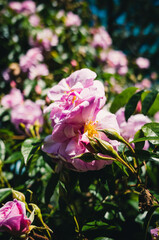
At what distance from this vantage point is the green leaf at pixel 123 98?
2.82 ft

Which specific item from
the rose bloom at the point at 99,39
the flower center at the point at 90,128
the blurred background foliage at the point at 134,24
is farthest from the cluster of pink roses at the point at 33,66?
→ the blurred background foliage at the point at 134,24

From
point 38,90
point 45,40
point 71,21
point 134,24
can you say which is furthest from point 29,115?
point 134,24

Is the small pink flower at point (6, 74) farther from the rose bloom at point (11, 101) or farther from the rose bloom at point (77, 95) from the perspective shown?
the rose bloom at point (77, 95)

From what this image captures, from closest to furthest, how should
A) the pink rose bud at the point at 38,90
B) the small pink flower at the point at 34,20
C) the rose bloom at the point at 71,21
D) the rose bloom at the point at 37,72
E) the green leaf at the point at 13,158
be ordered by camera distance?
the green leaf at the point at 13,158 < the pink rose bud at the point at 38,90 < the rose bloom at the point at 37,72 < the small pink flower at the point at 34,20 < the rose bloom at the point at 71,21

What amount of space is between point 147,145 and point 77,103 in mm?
336

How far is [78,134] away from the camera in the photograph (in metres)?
0.60

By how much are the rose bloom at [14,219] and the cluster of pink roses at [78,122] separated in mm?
170

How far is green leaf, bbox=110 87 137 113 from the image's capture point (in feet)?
2.82

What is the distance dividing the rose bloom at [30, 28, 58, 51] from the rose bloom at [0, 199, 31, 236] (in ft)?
5.44

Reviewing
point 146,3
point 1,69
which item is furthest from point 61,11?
point 146,3

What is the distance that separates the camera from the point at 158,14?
6492mm

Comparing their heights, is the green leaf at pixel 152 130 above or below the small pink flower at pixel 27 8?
below

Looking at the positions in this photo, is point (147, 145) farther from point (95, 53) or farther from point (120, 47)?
point (120, 47)

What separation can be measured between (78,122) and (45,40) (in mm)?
1579
